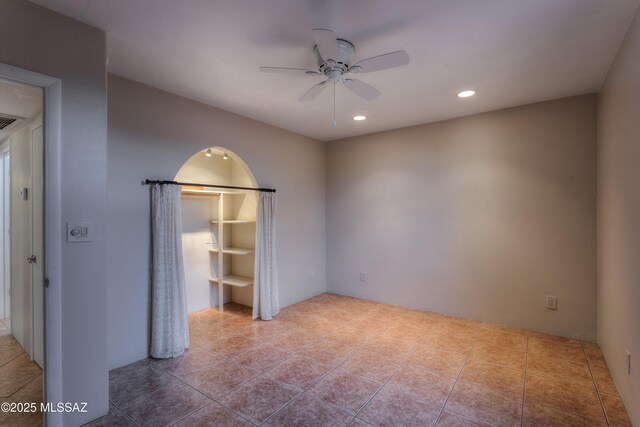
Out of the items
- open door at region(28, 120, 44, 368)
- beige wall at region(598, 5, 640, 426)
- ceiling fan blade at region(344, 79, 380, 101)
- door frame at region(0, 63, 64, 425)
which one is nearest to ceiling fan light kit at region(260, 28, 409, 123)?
ceiling fan blade at region(344, 79, 380, 101)

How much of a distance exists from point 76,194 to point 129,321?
4.46 ft

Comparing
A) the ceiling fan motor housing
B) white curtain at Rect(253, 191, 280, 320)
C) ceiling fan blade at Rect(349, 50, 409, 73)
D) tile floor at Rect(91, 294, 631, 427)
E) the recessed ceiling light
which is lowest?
tile floor at Rect(91, 294, 631, 427)

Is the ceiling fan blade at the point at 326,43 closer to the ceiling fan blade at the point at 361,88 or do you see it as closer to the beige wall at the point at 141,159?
the ceiling fan blade at the point at 361,88

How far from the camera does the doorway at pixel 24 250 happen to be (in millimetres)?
2123

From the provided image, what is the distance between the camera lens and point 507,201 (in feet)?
11.3

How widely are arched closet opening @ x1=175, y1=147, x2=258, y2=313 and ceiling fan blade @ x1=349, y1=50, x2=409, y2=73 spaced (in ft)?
7.48

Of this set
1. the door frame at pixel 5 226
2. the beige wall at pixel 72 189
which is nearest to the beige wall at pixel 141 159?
the beige wall at pixel 72 189

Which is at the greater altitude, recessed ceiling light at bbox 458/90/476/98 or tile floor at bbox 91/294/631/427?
recessed ceiling light at bbox 458/90/476/98

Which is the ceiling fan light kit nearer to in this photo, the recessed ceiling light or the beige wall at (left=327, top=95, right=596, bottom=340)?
the recessed ceiling light

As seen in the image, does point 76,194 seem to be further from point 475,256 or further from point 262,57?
point 475,256

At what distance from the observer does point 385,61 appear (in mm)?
1906

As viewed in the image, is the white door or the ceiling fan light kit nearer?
the ceiling fan light kit

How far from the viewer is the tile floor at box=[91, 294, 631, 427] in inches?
78.2

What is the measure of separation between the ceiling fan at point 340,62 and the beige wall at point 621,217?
144 cm
